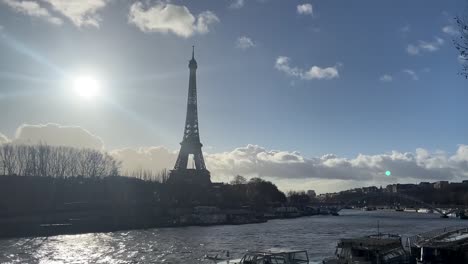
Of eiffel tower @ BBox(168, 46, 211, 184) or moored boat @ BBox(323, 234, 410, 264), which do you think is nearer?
moored boat @ BBox(323, 234, 410, 264)

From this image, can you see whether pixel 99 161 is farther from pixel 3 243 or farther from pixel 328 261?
pixel 328 261

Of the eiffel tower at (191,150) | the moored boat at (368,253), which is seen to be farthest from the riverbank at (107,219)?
the moored boat at (368,253)

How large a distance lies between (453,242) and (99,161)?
252ft

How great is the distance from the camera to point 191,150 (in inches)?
4070

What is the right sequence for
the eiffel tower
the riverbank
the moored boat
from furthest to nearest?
the eiffel tower < the riverbank < the moored boat

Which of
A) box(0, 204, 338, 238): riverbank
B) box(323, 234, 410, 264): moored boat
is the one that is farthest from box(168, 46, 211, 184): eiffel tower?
box(323, 234, 410, 264): moored boat

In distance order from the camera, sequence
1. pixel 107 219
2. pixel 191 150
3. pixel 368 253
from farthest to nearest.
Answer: pixel 191 150, pixel 107 219, pixel 368 253

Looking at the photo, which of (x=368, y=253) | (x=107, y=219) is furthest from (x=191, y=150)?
(x=368, y=253)

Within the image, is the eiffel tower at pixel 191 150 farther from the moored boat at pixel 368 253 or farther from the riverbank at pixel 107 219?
the moored boat at pixel 368 253

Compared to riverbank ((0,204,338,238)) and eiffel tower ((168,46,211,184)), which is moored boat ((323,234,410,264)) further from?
eiffel tower ((168,46,211,184))

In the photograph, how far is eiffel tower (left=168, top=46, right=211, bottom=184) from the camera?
338ft

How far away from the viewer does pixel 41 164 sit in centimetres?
8044

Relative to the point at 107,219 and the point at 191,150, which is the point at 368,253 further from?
Answer: the point at 191,150

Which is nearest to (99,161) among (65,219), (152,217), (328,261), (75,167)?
(75,167)
